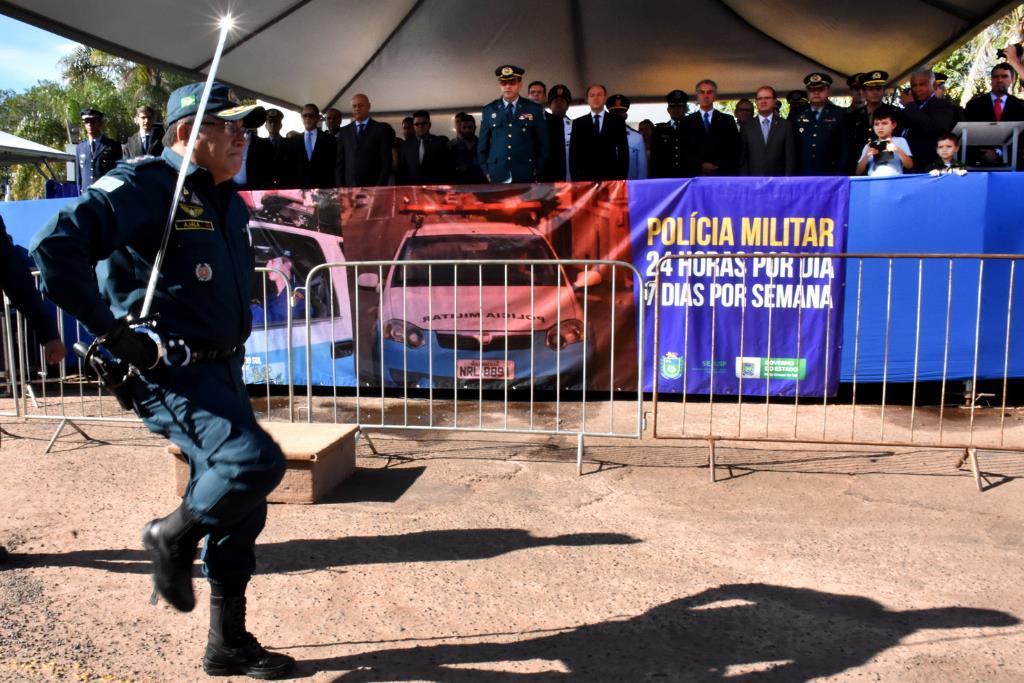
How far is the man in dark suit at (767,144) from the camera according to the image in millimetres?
8555

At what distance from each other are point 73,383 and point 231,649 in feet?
24.1

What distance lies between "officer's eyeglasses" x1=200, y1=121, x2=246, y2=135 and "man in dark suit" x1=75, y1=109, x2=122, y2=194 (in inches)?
314

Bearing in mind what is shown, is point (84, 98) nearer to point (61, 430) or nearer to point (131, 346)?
point (61, 430)

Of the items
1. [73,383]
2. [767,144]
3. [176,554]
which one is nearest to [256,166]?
[73,383]

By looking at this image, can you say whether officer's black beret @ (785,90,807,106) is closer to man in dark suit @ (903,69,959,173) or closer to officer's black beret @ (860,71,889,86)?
officer's black beret @ (860,71,889,86)

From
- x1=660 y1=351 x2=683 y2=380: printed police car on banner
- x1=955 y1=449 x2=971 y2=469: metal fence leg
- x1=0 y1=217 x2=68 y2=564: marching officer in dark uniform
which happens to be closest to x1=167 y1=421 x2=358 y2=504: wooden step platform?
x1=0 y1=217 x2=68 y2=564: marching officer in dark uniform

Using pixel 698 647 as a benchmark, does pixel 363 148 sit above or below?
above

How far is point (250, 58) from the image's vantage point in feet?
40.2

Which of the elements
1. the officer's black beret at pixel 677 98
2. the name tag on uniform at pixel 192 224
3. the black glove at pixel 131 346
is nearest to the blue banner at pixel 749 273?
the officer's black beret at pixel 677 98

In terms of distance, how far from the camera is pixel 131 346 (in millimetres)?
2631

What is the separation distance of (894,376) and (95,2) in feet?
29.1

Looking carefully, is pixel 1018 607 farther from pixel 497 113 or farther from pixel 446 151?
pixel 446 151

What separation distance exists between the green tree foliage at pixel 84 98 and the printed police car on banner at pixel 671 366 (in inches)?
1272

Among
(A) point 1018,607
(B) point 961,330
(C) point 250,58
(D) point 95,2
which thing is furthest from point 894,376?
(C) point 250,58
